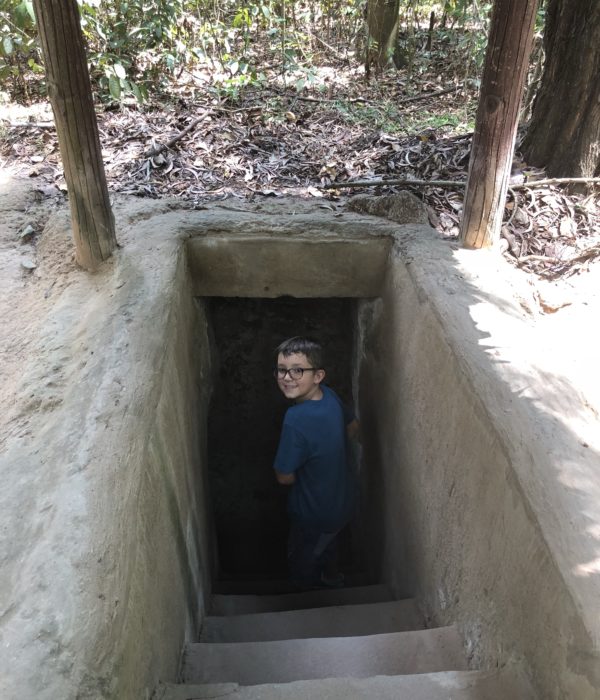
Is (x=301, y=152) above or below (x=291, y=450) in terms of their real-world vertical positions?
above

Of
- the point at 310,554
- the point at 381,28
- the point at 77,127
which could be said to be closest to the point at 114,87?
the point at 77,127

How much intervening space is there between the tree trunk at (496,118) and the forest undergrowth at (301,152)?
1.13 feet

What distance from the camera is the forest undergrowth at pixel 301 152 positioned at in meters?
4.04

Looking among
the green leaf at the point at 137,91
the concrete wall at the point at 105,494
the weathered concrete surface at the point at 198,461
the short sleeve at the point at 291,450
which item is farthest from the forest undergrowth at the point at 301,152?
the short sleeve at the point at 291,450

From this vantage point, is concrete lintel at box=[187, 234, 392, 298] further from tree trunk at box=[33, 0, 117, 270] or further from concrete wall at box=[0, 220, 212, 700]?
tree trunk at box=[33, 0, 117, 270]

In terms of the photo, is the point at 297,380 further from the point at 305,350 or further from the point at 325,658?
the point at 325,658

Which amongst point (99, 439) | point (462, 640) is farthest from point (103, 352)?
point (462, 640)

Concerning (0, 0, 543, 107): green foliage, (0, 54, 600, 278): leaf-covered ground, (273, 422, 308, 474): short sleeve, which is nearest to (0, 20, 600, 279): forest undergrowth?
(0, 54, 600, 278): leaf-covered ground

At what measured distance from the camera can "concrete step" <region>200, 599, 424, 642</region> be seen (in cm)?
301

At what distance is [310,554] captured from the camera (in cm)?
397

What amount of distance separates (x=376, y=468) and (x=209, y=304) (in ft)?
6.40

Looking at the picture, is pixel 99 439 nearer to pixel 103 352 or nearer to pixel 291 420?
pixel 103 352

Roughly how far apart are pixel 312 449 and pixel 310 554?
104cm

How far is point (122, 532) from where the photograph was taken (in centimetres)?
172
